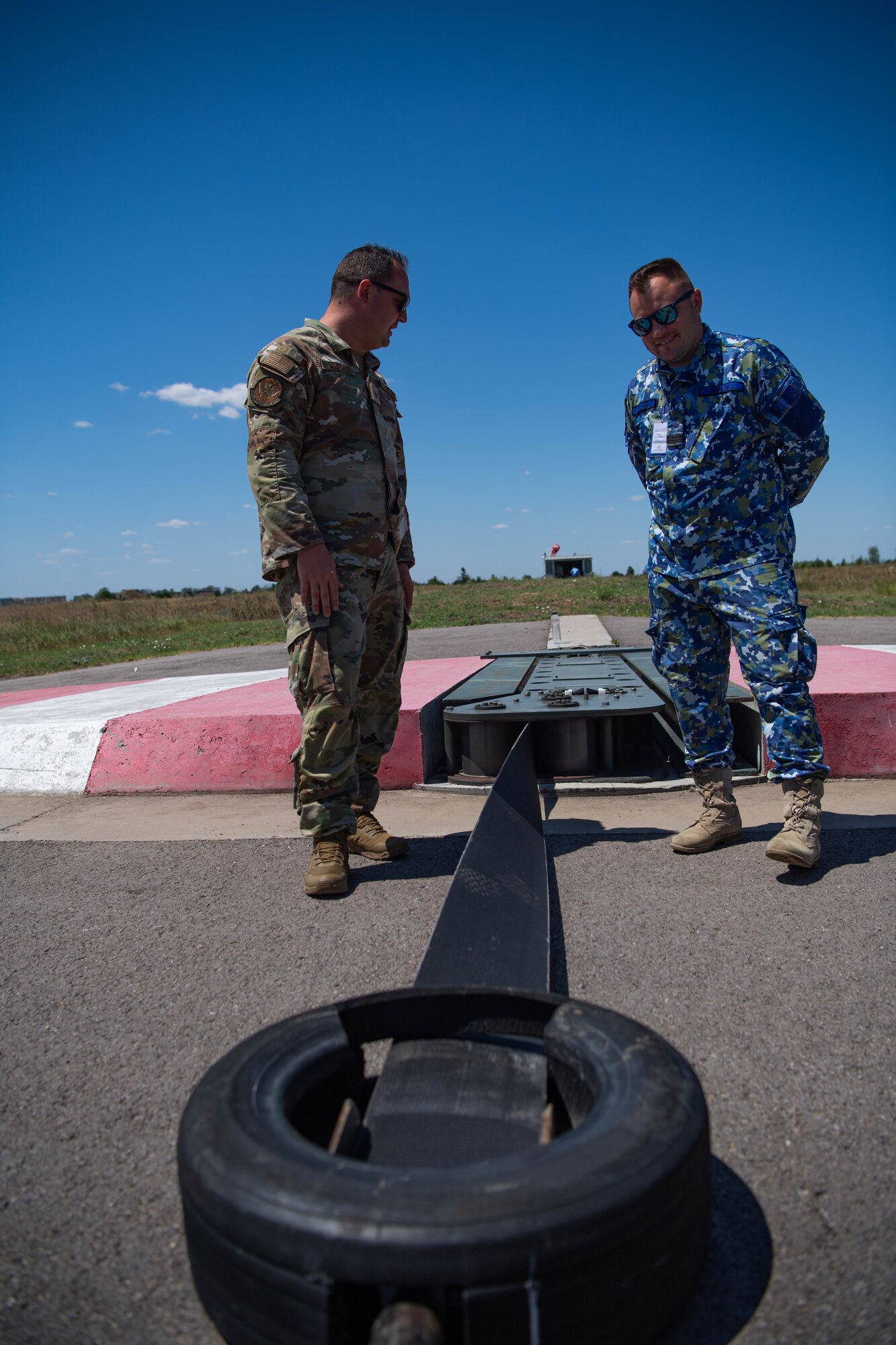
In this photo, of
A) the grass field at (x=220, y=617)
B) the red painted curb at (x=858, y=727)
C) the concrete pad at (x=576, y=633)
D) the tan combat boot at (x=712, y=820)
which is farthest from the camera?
the grass field at (x=220, y=617)

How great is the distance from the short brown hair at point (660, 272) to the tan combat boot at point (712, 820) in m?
1.71

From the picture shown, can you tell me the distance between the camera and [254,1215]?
921 mm

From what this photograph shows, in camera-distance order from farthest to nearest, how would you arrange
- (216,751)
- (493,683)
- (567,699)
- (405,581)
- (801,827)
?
1. (493,683)
2. (216,751)
3. (567,699)
4. (405,581)
5. (801,827)

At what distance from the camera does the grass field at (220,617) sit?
1700 centimetres

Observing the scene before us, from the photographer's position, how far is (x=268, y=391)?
2898 mm

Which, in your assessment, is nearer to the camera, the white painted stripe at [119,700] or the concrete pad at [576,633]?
the white painted stripe at [119,700]

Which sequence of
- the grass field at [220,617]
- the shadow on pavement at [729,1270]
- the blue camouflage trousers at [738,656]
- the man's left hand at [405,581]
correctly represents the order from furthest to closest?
the grass field at [220,617] < the man's left hand at [405,581] < the blue camouflage trousers at [738,656] < the shadow on pavement at [729,1270]

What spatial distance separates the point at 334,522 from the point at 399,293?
0.87 m

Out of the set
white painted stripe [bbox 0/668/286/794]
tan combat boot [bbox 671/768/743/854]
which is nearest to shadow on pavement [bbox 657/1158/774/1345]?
tan combat boot [bbox 671/768/743/854]

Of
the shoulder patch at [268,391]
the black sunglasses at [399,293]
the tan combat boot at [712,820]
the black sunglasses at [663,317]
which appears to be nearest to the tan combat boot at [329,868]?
the tan combat boot at [712,820]

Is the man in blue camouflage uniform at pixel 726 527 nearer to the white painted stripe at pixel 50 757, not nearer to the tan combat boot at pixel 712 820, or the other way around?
the tan combat boot at pixel 712 820

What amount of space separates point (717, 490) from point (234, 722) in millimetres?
2491

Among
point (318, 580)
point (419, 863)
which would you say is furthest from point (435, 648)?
point (318, 580)

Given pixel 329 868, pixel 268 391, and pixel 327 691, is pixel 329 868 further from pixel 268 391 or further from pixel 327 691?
pixel 268 391
